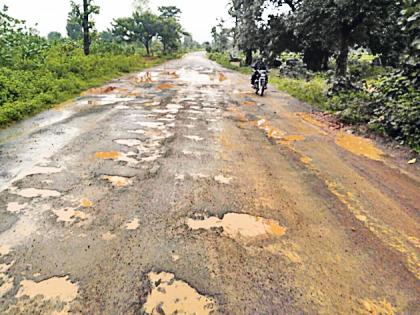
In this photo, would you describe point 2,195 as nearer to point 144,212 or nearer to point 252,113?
point 144,212

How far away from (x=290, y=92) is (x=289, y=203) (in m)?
10.8

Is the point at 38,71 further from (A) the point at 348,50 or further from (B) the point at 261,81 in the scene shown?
(A) the point at 348,50

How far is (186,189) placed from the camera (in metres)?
4.05

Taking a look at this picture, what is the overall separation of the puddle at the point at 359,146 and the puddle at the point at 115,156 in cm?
391

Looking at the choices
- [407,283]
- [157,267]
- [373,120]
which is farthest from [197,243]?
[373,120]

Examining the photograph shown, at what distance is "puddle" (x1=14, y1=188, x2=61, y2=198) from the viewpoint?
3759mm

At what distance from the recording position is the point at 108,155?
517 centimetres

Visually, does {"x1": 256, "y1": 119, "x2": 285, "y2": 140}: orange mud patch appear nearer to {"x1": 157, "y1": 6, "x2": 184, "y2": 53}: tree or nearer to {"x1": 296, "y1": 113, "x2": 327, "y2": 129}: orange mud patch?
{"x1": 296, "y1": 113, "x2": 327, "y2": 129}: orange mud patch

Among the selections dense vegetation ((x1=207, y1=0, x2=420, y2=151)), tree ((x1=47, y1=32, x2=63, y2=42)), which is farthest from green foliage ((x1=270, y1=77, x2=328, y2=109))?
tree ((x1=47, y1=32, x2=63, y2=42))

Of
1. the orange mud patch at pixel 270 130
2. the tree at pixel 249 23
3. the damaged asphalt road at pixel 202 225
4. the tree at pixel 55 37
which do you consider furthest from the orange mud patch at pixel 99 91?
the tree at pixel 55 37

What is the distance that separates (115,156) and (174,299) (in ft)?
10.5

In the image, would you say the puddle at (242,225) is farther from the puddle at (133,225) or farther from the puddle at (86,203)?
the puddle at (86,203)

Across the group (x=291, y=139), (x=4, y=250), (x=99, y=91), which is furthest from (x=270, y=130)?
(x=99, y=91)

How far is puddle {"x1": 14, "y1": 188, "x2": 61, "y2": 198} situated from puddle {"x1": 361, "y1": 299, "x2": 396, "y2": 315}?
3168 millimetres
